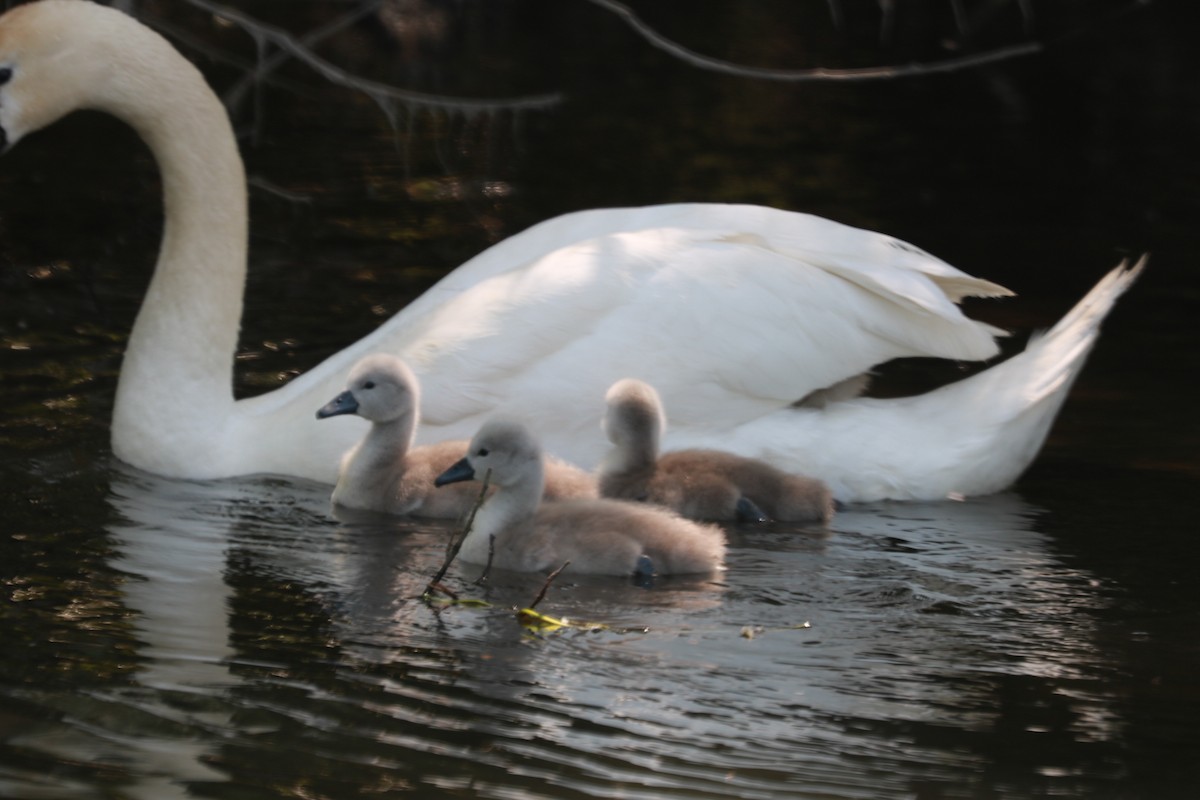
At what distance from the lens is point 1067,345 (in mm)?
7238

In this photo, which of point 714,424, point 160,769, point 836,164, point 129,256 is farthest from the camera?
point 836,164

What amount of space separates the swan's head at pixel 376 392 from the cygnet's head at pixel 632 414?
68 cm

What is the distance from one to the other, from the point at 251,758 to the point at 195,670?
638 millimetres

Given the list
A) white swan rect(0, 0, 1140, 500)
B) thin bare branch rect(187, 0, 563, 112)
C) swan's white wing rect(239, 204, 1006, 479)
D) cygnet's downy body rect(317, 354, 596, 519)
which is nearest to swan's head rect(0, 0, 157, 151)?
white swan rect(0, 0, 1140, 500)

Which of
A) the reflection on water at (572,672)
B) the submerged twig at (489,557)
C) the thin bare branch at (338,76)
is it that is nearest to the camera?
the reflection on water at (572,672)

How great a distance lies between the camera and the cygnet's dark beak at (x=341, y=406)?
659cm

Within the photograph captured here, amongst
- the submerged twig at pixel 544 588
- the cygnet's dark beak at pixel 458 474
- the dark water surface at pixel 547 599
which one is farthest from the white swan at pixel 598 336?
the submerged twig at pixel 544 588

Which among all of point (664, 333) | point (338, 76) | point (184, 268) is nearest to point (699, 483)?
point (664, 333)

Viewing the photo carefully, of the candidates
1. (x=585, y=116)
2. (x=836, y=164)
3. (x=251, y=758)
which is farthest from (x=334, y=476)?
(x=585, y=116)

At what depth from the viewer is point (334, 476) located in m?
7.11

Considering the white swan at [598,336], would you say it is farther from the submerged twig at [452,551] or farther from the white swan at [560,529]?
the submerged twig at [452,551]

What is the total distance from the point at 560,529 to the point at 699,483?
690mm

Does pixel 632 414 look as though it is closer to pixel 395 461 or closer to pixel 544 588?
pixel 395 461

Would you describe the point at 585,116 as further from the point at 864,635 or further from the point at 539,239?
the point at 864,635
